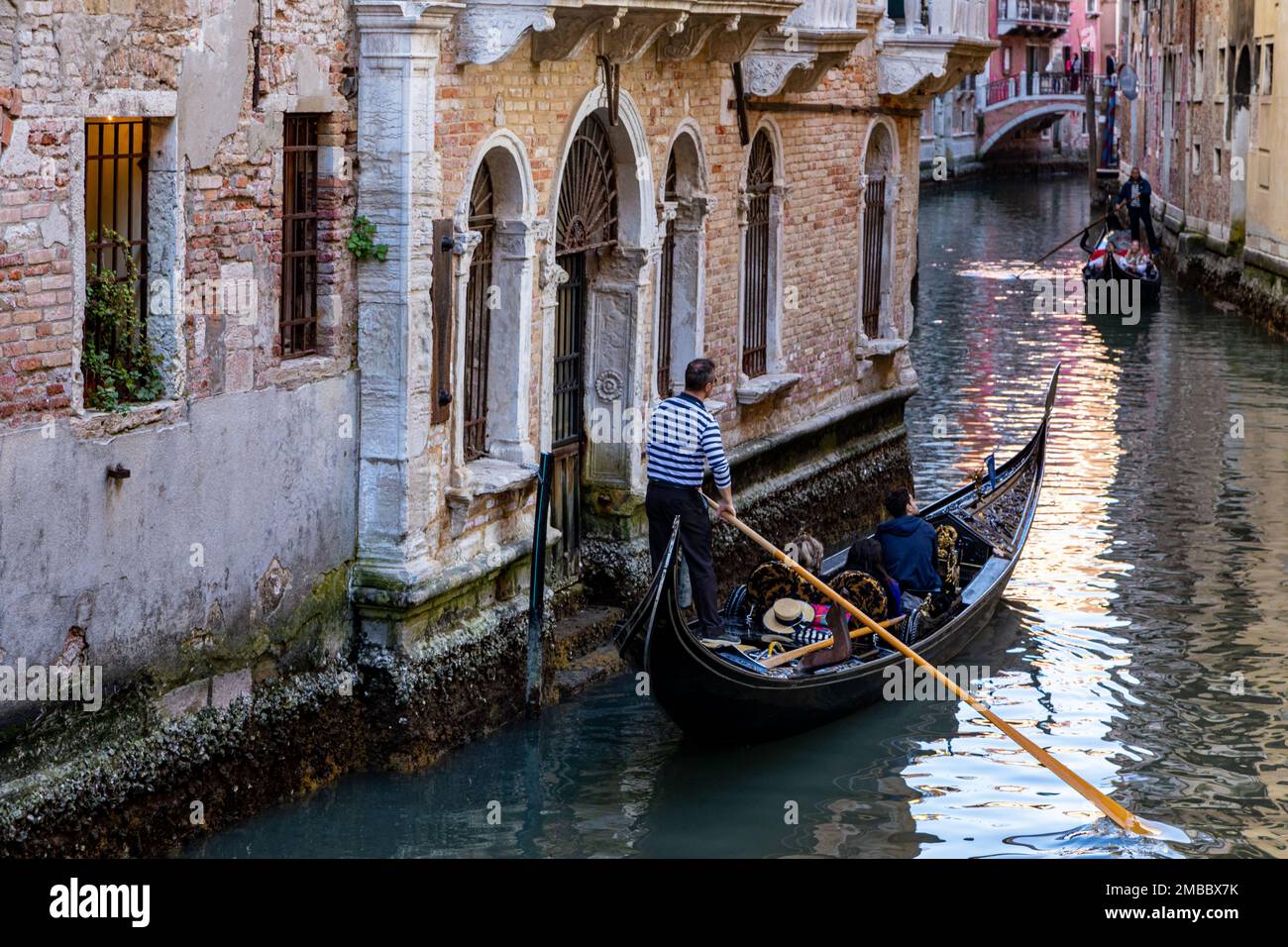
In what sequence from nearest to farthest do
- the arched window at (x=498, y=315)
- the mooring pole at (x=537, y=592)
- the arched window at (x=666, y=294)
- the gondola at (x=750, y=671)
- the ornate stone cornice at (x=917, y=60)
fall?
the gondola at (x=750, y=671) < the mooring pole at (x=537, y=592) < the arched window at (x=498, y=315) < the arched window at (x=666, y=294) < the ornate stone cornice at (x=917, y=60)

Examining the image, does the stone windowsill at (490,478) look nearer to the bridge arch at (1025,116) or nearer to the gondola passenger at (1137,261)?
the gondola passenger at (1137,261)

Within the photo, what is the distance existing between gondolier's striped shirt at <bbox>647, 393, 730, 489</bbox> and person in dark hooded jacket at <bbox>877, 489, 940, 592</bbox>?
1.46 m

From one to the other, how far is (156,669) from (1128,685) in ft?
14.4

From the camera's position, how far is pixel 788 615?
28.1ft

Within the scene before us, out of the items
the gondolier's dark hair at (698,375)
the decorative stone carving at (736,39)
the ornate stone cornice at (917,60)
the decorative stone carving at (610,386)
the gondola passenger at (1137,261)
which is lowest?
the decorative stone carving at (610,386)

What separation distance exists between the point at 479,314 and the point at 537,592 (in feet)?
3.59

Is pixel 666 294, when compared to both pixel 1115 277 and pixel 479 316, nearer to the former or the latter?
pixel 479 316

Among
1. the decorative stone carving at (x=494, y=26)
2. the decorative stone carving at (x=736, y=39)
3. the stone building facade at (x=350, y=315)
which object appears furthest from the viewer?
the decorative stone carving at (x=736, y=39)

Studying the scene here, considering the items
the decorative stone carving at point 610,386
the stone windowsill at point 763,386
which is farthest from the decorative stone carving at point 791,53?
the decorative stone carving at point 610,386

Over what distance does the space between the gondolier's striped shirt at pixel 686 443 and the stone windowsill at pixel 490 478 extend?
1.67 ft

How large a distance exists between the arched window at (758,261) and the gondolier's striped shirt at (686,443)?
2759 mm

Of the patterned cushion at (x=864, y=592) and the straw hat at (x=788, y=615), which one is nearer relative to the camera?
the straw hat at (x=788, y=615)

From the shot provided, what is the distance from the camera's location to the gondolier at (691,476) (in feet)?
26.7

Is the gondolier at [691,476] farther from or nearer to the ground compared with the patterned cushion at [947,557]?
farther from the ground
